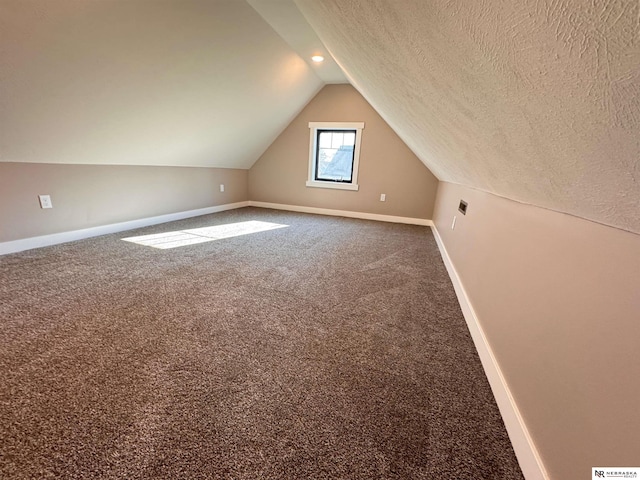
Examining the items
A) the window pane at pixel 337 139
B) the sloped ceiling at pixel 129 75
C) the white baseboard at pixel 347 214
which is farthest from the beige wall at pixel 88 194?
the window pane at pixel 337 139

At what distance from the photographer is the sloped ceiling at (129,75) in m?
1.51

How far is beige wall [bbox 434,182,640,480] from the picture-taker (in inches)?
21.2

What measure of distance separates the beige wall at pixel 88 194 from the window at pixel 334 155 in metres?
1.78

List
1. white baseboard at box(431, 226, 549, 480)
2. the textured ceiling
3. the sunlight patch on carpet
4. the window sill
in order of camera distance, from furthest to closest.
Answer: the window sill → the sunlight patch on carpet → the textured ceiling → white baseboard at box(431, 226, 549, 480)

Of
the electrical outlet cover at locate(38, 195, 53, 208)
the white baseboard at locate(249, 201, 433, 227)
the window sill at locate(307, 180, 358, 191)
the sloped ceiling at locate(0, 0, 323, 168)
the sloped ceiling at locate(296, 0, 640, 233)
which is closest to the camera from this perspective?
the sloped ceiling at locate(296, 0, 640, 233)

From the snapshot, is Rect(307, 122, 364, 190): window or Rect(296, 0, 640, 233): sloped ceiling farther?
Rect(307, 122, 364, 190): window

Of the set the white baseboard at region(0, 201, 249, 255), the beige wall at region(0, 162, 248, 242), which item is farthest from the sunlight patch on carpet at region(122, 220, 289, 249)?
the beige wall at region(0, 162, 248, 242)

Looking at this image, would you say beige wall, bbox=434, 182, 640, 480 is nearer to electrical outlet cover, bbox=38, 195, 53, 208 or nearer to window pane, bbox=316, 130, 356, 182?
electrical outlet cover, bbox=38, 195, 53, 208

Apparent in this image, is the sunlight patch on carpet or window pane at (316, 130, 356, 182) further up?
window pane at (316, 130, 356, 182)

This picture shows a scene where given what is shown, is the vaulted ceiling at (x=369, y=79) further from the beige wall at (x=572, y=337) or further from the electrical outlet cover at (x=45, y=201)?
the electrical outlet cover at (x=45, y=201)

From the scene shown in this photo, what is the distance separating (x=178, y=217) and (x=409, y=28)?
3.75m

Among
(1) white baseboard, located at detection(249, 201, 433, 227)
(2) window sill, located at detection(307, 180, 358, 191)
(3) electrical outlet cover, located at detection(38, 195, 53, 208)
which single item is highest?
(2) window sill, located at detection(307, 180, 358, 191)

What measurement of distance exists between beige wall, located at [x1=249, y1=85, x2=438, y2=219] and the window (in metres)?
0.09

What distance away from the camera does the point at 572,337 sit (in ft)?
2.27
